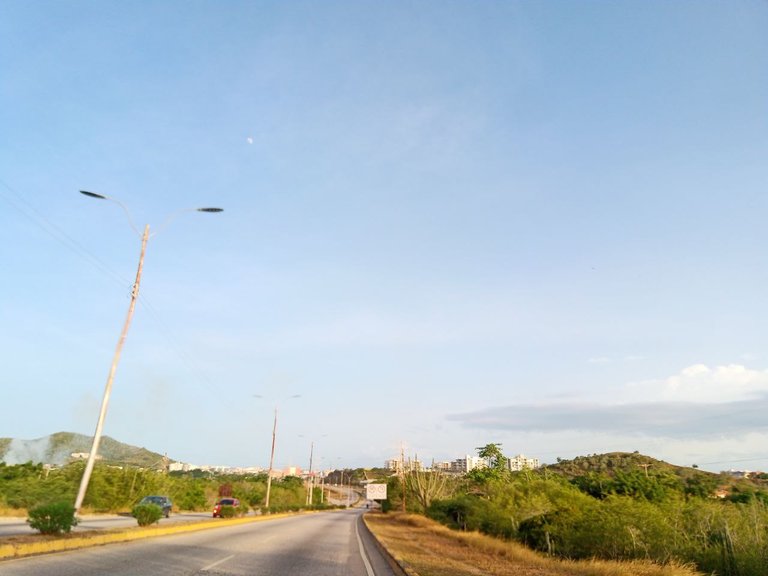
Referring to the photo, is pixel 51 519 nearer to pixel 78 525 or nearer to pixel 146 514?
pixel 78 525

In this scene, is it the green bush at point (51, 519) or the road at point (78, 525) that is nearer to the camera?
the green bush at point (51, 519)

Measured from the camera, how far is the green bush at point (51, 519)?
15172 mm

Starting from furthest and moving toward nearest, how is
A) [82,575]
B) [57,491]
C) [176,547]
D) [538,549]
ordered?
[57,491] → [538,549] → [176,547] → [82,575]

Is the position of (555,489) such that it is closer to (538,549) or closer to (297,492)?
(538,549)

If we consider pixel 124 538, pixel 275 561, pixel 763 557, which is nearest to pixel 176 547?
pixel 124 538

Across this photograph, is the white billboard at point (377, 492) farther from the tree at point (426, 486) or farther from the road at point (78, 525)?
the road at point (78, 525)

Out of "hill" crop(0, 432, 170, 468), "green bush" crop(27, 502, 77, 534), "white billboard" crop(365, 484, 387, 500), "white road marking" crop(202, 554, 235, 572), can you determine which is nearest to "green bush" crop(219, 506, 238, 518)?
"green bush" crop(27, 502, 77, 534)

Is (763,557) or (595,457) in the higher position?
(595,457)

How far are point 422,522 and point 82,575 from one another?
41589 mm

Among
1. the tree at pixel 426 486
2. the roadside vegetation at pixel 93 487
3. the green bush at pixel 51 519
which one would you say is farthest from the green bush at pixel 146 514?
the tree at pixel 426 486

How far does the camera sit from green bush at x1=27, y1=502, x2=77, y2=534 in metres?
15.2

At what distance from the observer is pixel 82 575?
33.5 feet

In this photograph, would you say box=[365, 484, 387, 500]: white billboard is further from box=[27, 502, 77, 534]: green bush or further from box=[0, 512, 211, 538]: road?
box=[27, 502, 77, 534]: green bush

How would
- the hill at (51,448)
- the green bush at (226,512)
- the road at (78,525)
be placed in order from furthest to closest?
the hill at (51,448) < the green bush at (226,512) < the road at (78,525)
